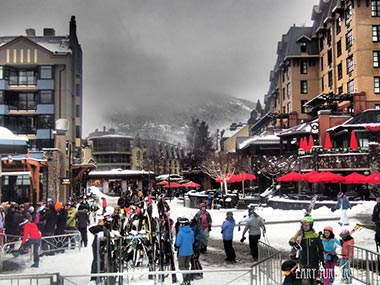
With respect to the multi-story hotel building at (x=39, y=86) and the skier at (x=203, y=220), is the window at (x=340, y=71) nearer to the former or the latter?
the multi-story hotel building at (x=39, y=86)

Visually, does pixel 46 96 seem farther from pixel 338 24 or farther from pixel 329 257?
pixel 329 257

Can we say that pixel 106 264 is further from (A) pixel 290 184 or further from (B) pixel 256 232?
(A) pixel 290 184

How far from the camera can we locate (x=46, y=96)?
38.2 metres

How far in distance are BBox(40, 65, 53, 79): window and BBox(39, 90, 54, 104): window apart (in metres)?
1.17

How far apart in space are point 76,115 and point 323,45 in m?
23.3

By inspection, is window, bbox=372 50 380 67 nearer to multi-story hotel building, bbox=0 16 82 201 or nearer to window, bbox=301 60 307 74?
window, bbox=301 60 307 74

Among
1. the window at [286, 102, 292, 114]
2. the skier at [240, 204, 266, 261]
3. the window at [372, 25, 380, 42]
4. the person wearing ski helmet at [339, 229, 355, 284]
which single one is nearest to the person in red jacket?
the skier at [240, 204, 266, 261]

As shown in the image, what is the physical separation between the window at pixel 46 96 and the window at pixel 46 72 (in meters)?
1.17

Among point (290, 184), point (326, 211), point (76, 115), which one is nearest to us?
point (326, 211)

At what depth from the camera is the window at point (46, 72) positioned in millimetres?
38219

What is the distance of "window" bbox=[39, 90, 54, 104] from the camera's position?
125ft

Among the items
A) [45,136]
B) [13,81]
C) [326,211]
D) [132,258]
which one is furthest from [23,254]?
[13,81]

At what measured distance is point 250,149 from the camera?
46281mm

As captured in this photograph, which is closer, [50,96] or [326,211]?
[326,211]
